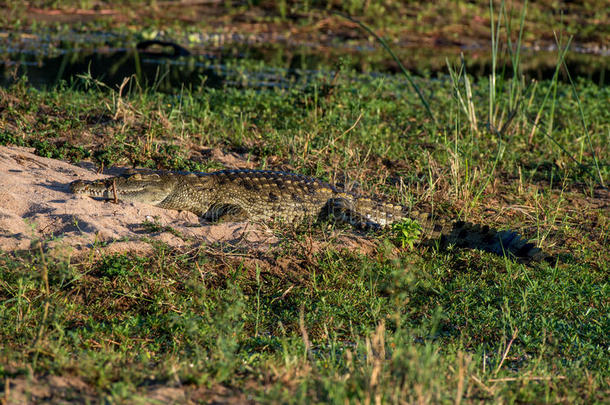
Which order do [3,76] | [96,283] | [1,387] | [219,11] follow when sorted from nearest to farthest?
[1,387]
[96,283]
[3,76]
[219,11]

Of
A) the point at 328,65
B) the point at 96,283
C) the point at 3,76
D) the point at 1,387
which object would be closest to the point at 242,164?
the point at 96,283

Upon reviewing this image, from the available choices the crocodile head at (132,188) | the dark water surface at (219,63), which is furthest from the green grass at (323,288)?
the dark water surface at (219,63)

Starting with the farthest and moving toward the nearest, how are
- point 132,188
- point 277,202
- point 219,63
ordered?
point 219,63, point 277,202, point 132,188

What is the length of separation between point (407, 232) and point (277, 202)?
129 centimetres

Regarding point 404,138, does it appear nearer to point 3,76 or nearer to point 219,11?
point 3,76

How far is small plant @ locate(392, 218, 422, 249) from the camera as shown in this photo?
5.44m

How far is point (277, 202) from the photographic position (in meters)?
5.88

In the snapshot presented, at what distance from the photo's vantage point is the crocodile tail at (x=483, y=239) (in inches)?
208

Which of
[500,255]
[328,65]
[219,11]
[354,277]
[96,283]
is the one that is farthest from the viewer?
[219,11]

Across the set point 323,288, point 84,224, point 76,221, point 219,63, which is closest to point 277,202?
point 323,288

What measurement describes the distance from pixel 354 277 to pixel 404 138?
3988 millimetres

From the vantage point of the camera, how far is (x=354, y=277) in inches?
189

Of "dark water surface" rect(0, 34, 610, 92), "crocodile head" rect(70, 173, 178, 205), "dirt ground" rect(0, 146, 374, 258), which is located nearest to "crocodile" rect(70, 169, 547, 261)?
"crocodile head" rect(70, 173, 178, 205)

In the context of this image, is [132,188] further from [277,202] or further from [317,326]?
[317,326]
